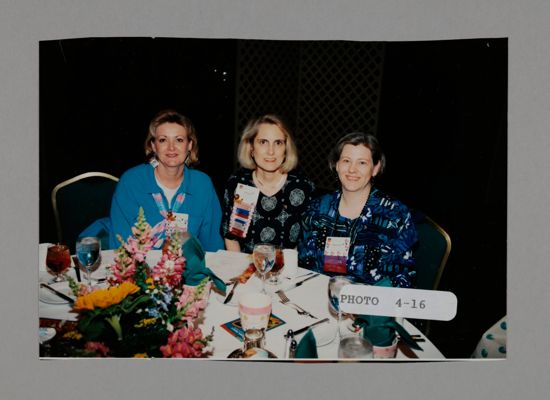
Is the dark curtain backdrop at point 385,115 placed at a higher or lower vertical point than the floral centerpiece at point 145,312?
higher

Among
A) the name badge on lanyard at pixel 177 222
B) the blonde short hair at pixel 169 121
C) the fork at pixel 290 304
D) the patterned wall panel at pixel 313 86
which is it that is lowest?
the fork at pixel 290 304

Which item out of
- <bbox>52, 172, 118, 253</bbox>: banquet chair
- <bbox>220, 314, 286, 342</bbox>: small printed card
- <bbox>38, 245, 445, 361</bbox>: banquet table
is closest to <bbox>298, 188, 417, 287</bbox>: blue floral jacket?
<bbox>38, 245, 445, 361</bbox>: banquet table

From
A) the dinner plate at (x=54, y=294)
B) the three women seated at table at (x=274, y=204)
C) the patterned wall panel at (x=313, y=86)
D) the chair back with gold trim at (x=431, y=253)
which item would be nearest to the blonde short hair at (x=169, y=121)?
the three women seated at table at (x=274, y=204)

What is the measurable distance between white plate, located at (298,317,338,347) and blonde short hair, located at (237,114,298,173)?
1.57ft

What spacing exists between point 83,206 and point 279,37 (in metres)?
0.75

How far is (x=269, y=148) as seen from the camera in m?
1.54

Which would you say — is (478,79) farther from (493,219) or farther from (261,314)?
(261,314)

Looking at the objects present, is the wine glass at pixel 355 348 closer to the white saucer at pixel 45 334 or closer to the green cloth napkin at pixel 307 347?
the green cloth napkin at pixel 307 347

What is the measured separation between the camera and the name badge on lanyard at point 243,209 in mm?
1628

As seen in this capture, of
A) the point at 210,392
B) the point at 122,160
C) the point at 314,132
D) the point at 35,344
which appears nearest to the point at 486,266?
the point at 314,132

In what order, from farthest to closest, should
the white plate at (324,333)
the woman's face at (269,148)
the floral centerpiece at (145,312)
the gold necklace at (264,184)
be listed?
the gold necklace at (264,184) → the woman's face at (269,148) → the white plate at (324,333) → the floral centerpiece at (145,312)

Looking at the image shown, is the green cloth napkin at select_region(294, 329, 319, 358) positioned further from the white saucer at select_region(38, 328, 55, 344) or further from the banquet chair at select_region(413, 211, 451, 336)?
the white saucer at select_region(38, 328, 55, 344)

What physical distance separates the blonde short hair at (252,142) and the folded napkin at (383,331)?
51cm

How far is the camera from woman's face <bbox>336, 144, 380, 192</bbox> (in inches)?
58.6
